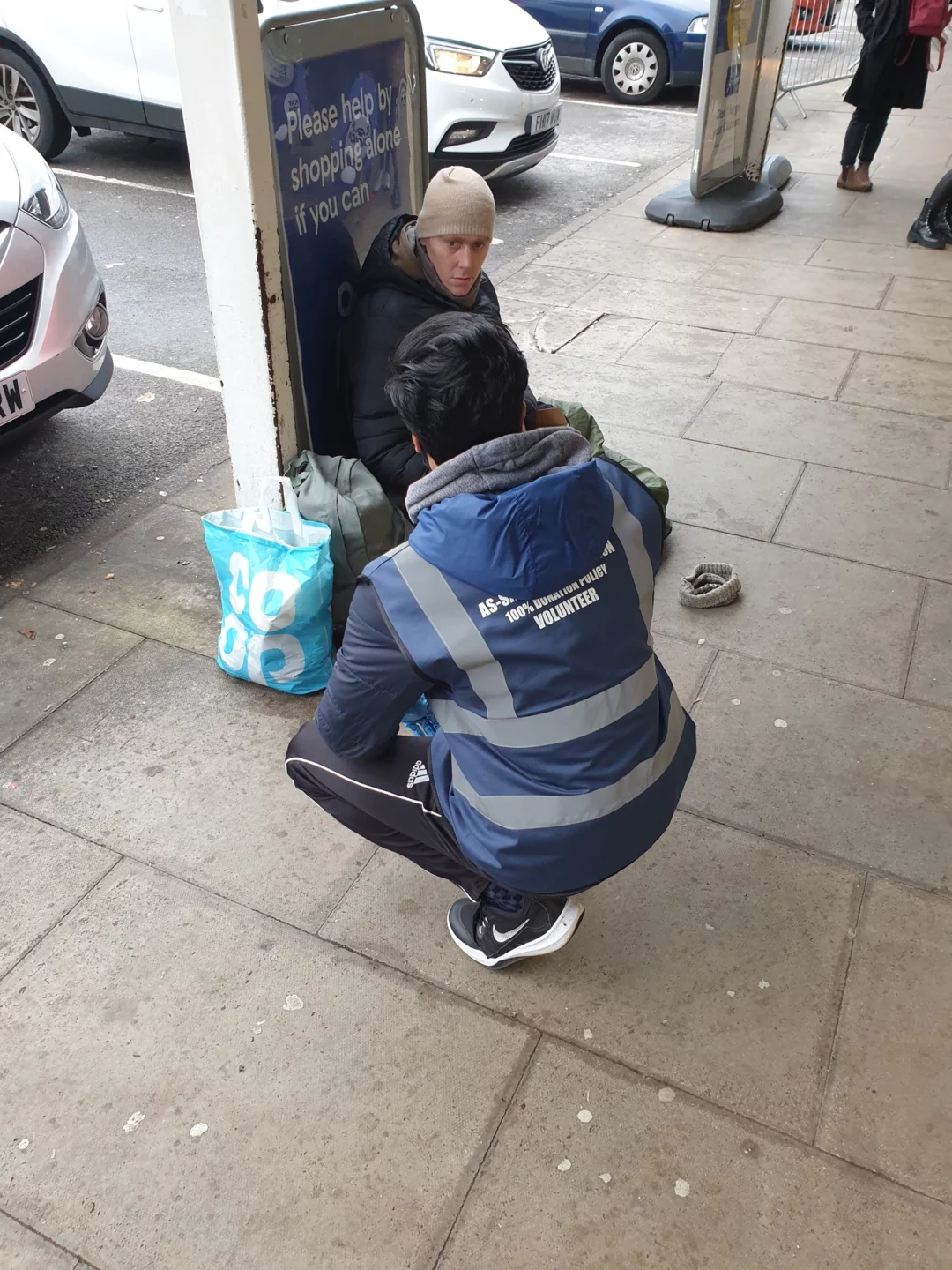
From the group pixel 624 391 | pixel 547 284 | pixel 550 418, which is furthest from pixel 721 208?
pixel 550 418

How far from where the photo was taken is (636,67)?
38.1ft

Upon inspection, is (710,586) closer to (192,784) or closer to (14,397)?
(192,784)

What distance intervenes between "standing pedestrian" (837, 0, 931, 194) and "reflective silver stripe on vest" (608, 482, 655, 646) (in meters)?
7.23

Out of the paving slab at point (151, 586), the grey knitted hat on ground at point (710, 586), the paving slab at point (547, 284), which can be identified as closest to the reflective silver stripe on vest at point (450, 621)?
the paving slab at point (151, 586)

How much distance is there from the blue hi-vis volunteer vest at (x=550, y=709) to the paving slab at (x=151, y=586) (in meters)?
1.77

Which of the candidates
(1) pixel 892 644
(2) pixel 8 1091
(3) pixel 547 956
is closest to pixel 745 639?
(1) pixel 892 644

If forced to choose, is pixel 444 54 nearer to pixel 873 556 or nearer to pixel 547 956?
pixel 873 556

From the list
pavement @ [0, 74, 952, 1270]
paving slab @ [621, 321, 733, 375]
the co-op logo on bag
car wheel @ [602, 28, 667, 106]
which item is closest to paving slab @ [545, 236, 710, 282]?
paving slab @ [621, 321, 733, 375]

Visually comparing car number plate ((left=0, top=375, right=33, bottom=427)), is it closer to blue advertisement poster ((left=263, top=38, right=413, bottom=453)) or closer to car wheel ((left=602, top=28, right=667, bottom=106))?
blue advertisement poster ((left=263, top=38, right=413, bottom=453))

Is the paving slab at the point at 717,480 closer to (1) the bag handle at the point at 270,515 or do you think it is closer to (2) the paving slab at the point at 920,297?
(1) the bag handle at the point at 270,515

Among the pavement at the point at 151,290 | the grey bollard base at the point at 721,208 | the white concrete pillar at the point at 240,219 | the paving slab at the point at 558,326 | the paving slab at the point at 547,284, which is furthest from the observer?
the grey bollard base at the point at 721,208

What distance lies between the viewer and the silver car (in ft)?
12.7

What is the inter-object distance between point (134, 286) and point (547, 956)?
18.0 ft

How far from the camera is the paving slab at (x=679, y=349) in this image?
564 cm
